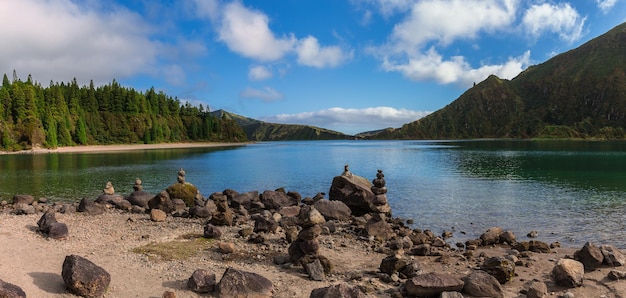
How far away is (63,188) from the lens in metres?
50.5

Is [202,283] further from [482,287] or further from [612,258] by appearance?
[612,258]

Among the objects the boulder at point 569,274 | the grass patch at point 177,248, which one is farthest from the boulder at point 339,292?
the boulder at point 569,274

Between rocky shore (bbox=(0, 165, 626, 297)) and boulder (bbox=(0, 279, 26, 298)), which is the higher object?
boulder (bbox=(0, 279, 26, 298))

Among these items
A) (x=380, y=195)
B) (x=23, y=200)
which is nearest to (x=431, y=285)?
(x=380, y=195)

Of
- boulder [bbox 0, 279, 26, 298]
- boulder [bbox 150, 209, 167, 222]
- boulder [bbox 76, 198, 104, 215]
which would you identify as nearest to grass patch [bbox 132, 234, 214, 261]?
boulder [bbox 150, 209, 167, 222]

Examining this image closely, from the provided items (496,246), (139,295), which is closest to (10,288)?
(139,295)

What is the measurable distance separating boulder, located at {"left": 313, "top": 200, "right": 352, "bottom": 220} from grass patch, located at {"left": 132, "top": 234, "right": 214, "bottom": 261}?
467 inches

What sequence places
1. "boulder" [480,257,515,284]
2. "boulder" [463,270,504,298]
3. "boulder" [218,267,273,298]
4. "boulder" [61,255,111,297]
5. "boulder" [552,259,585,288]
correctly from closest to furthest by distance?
1. "boulder" [61,255,111,297]
2. "boulder" [218,267,273,298]
3. "boulder" [463,270,504,298]
4. "boulder" [552,259,585,288]
5. "boulder" [480,257,515,284]

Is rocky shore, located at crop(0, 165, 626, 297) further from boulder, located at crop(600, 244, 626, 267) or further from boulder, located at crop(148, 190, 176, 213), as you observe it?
boulder, located at crop(148, 190, 176, 213)

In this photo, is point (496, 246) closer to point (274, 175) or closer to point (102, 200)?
point (102, 200)

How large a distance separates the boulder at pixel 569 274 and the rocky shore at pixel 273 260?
Answer: 0.14 ft

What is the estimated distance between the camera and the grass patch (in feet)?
62.0

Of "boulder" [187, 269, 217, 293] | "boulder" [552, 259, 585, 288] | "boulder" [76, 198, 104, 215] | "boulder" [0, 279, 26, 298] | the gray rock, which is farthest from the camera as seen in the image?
"boulder" [76, 198, 104, 215]

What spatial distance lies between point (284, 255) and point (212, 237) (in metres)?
5.76
